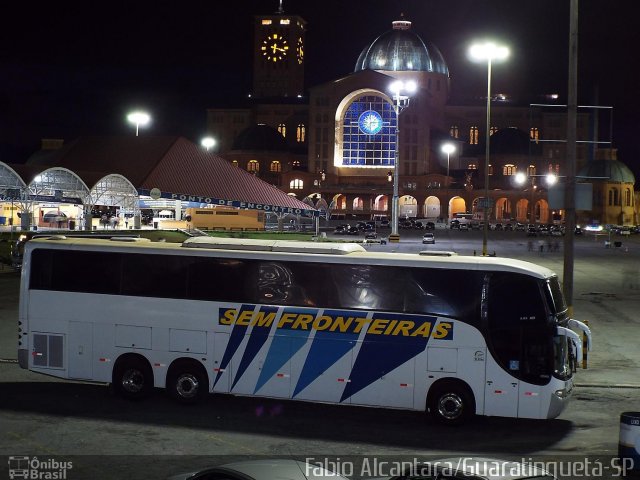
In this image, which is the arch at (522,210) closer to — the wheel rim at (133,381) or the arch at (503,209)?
the arch at (503,209)

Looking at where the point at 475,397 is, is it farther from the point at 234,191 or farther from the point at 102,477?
the point at 234,191

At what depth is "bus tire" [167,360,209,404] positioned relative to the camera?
49.5 feet

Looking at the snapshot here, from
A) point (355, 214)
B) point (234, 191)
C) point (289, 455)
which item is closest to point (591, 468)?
point (289, 455)

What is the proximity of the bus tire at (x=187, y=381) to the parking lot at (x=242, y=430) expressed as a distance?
0.23 metres

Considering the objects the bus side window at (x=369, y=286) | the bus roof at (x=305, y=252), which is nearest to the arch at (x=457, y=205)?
the bus roof at (x=305, y=252)

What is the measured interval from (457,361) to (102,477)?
585cm

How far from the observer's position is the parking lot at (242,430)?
39.3 ft

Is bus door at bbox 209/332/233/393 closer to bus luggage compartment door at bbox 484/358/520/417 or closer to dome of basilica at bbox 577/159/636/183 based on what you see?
bus luggage compartment door at bbox 484/358/520/417

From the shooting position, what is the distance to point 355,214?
13112cm

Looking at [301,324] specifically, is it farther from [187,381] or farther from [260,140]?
[260,140]

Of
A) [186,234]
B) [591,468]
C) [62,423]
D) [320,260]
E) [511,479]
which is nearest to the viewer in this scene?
[511,479]

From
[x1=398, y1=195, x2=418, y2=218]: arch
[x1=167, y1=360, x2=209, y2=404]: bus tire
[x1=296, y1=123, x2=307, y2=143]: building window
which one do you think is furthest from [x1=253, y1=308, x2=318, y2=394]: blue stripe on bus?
[x1=296, y1=123, x2=307, y2=143]: building window

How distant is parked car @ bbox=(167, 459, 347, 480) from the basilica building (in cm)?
11332

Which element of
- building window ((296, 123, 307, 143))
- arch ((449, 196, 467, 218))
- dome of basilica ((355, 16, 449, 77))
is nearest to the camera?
arch ((449, 196, 467, 218))
